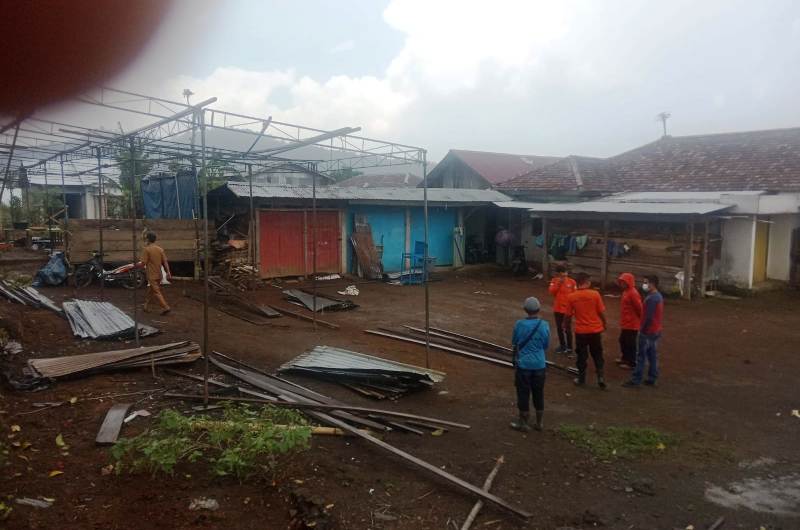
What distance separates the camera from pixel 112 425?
214 inches

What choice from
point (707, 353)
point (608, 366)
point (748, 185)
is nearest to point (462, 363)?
point (608, 366)

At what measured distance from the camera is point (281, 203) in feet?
56.3

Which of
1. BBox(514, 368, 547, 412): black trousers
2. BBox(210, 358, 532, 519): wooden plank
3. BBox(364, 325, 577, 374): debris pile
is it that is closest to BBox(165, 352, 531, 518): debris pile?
BBox(210, 358, 532, 519): wooden plank

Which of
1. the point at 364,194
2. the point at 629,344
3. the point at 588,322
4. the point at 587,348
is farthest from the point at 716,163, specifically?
the point at 588,322

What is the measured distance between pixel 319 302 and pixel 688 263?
32.2 feet

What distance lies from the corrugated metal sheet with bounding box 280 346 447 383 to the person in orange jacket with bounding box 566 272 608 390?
1.89m

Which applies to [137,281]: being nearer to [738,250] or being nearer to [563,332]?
[563,332]

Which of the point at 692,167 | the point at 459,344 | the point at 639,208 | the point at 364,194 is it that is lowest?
the point at 459,344

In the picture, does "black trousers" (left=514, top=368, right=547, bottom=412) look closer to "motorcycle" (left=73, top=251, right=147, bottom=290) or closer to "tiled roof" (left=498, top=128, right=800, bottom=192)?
"motorcycle" (left=73, top=251, right=147, bottom=290)

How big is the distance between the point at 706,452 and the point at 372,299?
1017 centimetres

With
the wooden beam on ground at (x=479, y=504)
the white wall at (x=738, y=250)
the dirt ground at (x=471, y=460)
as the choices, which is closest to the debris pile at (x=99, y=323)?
the dirt ground at (x=471, y=460)

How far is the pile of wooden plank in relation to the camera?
685cm

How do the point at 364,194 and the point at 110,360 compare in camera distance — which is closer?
the point at 110,360

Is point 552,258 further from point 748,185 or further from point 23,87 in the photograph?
point 23,87
